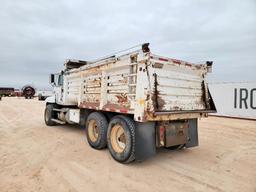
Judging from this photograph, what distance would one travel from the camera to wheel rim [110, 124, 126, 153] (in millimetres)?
5152

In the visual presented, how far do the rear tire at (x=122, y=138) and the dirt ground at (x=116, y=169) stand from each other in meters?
0.21

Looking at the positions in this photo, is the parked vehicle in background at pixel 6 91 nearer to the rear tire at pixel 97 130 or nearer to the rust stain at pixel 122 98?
the rear tire at pixel 97 130

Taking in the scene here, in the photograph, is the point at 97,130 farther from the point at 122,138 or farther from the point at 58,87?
the point at 58,87

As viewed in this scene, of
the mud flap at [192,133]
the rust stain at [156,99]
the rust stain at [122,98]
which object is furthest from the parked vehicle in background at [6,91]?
the rust stain at [156,99]

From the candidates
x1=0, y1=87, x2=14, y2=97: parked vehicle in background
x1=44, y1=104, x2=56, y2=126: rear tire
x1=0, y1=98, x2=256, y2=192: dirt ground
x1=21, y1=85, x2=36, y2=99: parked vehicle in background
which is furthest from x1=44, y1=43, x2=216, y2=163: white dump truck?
x1=0, y1=87, x2=14, y2=97: parked vehicle in background

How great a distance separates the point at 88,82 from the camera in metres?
6.55

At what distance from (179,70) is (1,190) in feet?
14.4

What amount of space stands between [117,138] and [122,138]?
14 centimetres

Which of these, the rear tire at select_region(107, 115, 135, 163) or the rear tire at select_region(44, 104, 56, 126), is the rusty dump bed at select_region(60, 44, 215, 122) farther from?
the rear tire at select_region(44, 104, 56, 126)

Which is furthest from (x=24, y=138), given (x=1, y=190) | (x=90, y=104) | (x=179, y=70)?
(x=179, y=70)

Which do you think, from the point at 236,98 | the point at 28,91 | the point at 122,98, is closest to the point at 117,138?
the point at 122,98

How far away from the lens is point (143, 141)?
455 cm

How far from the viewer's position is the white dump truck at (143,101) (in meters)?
4.49

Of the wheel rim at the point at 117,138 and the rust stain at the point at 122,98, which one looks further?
the wheel rim at the point at 117,138
